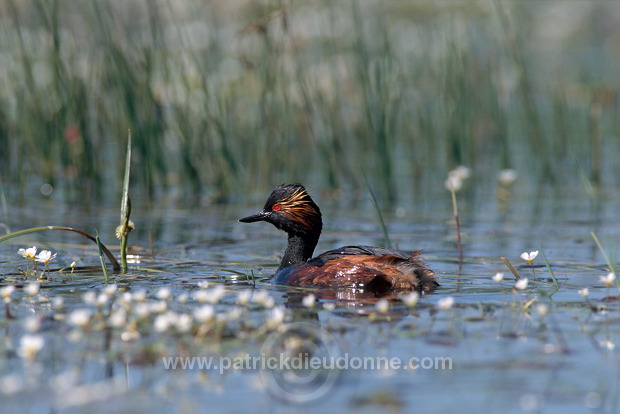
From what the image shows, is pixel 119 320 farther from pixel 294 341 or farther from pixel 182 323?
pixel 294 341

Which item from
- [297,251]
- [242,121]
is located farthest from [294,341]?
[242,121]

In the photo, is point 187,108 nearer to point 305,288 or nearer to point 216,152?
point 216,152

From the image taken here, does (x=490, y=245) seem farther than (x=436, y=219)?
No

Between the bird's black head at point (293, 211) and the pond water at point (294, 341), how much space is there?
0.43 meters

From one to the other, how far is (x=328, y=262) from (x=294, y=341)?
1.97m

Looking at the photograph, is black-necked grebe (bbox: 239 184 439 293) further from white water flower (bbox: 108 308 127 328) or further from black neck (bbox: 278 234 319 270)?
white water flower (bbox: 108 308 127 328)

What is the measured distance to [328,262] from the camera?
21.8ft

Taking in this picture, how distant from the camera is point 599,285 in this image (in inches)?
255

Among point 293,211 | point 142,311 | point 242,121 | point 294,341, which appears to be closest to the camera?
point 294,341

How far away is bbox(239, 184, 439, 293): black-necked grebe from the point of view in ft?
20.9

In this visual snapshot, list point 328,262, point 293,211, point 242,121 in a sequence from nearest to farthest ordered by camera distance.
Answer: point 328,262
point 293,211
point 242,121

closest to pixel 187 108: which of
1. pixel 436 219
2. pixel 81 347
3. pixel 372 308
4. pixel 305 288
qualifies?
pixel 436 219

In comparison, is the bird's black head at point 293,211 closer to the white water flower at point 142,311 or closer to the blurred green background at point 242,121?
the blurred green background at point 242,121

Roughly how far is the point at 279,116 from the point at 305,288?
20.1 ft
